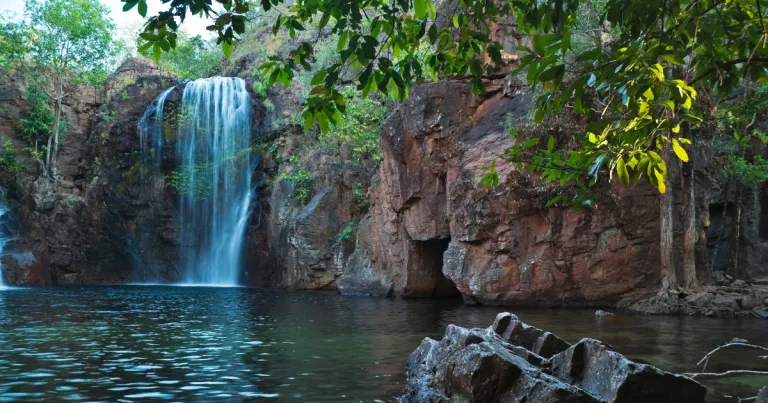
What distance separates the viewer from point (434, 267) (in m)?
25.0

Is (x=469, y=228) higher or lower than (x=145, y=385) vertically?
higher

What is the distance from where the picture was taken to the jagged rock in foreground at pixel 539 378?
560cm

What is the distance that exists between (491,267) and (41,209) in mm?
26019

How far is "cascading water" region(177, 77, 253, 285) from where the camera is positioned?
34.2 meters

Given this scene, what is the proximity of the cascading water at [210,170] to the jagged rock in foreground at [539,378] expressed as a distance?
27.7m

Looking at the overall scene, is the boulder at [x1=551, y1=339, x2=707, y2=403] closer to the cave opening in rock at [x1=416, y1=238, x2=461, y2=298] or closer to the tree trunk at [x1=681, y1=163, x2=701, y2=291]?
the tree trunk at [x1=681, y1=163, x2=701, y2=291]

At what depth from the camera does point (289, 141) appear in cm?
3431

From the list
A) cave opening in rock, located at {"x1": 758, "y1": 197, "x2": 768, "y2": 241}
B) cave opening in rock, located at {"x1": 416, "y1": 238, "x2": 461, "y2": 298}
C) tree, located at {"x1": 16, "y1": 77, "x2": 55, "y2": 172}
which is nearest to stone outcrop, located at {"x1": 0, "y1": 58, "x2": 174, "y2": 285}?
tree, located at {"x1": 16, "y1": 77, "x2": 55, "y2": 172}

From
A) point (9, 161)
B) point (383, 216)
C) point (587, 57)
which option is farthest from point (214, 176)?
point (587, 57)

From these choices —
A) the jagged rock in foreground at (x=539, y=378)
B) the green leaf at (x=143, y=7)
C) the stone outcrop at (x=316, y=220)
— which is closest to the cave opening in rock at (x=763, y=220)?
the stone outcrop at (x=316, y=220)

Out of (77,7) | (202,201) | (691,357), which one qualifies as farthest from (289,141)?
(691,357)

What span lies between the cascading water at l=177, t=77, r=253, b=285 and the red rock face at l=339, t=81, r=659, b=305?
511 inches

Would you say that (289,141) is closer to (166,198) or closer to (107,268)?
(166,198)

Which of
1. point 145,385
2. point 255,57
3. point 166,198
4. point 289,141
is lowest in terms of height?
point 145,385
